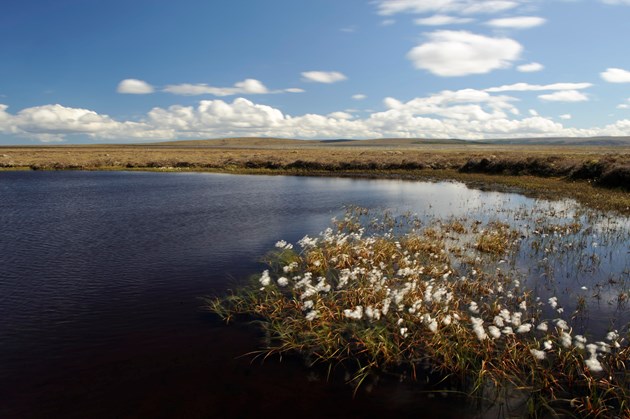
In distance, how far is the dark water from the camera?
7.69 meters

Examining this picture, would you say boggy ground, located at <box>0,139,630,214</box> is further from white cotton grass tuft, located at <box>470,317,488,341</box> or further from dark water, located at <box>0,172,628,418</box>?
white cotton grass tuft, located at <box>470,317,488,341</box>

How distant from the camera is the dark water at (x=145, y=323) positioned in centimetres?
769

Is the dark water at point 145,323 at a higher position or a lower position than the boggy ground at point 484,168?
lower

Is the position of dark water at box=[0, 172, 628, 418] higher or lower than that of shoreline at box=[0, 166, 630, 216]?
lower

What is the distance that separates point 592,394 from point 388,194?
29281 mm

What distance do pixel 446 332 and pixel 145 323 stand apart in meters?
8.15

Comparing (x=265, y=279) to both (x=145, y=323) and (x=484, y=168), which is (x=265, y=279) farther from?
(x=484, y=168)

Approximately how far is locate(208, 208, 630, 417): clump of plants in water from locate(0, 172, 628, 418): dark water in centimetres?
85

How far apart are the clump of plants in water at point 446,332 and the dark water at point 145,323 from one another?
847mm

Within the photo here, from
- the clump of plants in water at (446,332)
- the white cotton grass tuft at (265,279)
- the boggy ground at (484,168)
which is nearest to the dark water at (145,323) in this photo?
the clump of plants in water at (446,332)

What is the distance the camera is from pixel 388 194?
3606 centimetres

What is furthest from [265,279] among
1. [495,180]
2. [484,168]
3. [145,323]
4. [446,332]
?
[484,168]

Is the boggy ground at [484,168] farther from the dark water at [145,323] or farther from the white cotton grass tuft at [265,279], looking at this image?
the white cotton grass tuft at [265,279]

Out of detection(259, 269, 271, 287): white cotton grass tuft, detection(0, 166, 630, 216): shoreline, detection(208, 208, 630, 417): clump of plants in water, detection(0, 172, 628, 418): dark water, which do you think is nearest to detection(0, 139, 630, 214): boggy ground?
detection(0, 166, 630, 216): shoreline
